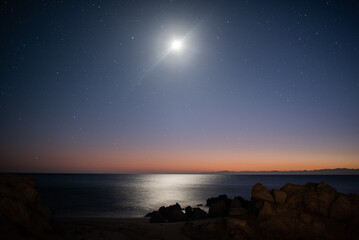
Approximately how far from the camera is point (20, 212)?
10.7m

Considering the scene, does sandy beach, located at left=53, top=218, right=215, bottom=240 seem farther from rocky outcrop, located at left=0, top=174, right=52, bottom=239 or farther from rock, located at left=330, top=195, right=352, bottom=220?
rock, located at left=330, top=195, right=352, bottom=220

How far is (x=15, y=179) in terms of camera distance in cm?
1314

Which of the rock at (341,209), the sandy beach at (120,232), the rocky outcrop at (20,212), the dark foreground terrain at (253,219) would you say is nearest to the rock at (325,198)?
the dark foreground terrain at (253,219)

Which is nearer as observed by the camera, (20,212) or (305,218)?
(20,212)

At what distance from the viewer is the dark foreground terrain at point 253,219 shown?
36.9 feet

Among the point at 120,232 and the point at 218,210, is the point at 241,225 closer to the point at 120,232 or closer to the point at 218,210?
the point at 120,232

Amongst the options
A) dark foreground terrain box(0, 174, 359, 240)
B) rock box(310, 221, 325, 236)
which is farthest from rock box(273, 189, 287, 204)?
rock box(310, 221, 325, 236)

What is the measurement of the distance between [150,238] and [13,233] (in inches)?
298

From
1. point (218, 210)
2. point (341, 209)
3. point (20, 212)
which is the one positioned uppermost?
point (20, 212)

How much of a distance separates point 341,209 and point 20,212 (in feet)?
64.6

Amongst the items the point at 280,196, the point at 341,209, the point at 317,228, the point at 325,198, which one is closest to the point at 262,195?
the point at 280,196

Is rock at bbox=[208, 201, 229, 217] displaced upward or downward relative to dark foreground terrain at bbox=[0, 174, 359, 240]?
downward

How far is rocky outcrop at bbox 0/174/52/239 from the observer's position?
977cm

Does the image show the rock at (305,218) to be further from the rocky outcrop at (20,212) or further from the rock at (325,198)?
the rocky outcrop at (20,212)
